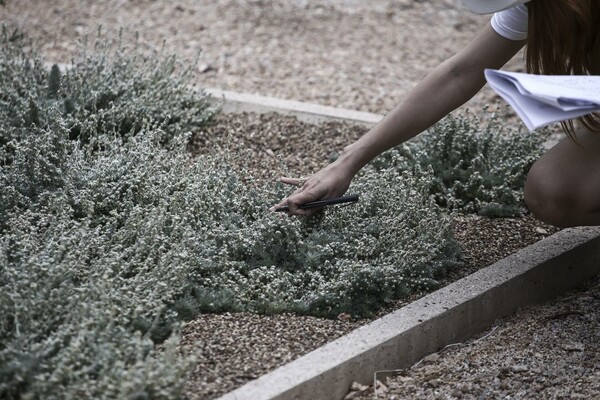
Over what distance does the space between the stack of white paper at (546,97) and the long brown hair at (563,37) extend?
11.1 inches

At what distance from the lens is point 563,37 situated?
2.74m

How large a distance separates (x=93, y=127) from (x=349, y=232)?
3.80ft

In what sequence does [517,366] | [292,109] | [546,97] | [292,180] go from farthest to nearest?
[292,109]
[292,180]
[517,366]
[546,97]

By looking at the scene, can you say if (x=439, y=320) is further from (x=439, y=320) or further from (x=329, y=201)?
(x=329, y=201)

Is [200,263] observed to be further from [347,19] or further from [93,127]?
[347,19]

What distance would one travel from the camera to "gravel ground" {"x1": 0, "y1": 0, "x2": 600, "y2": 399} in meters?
2.76

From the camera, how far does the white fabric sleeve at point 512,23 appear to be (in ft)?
9.48

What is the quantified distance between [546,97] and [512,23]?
2.13ft

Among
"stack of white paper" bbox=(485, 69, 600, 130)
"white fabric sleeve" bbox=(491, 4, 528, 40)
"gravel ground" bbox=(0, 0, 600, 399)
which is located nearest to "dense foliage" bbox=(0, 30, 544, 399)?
"gravel ground" bbox=(0, 0, 600, 399)

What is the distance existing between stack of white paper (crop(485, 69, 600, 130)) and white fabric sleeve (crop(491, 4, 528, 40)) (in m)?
0.46

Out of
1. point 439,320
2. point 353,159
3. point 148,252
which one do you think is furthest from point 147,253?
point 439,320

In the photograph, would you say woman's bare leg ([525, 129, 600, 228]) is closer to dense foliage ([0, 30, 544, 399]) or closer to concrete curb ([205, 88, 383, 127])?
dense foliage ([0, 30, 544, 399])

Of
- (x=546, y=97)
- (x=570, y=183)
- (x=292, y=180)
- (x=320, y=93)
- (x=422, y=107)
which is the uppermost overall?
(x=546, y=97)

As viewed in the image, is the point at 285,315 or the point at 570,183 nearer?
the point at 285,315
